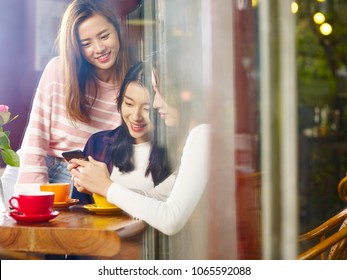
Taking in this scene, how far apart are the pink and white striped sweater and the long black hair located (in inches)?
1.5

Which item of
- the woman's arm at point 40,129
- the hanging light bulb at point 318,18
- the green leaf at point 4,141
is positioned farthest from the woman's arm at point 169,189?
the hanging light bulb at point 318,18

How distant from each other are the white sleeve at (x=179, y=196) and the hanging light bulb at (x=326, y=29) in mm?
487

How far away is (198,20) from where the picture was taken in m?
1.41

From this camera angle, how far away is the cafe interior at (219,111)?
51.0 inches

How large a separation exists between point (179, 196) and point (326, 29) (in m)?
0.69

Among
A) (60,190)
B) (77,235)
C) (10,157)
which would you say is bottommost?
(77,235)

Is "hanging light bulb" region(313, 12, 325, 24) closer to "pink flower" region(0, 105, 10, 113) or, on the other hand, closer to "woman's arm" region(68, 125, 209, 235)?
"woman's arm" region(68, 125, 209, 235)

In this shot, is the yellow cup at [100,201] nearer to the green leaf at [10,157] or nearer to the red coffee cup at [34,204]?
the red coffee cup at [34,204]

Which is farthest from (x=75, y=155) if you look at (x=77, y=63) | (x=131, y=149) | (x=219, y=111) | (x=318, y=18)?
(x=318, y=18)

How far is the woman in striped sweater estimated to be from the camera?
60.8 inches

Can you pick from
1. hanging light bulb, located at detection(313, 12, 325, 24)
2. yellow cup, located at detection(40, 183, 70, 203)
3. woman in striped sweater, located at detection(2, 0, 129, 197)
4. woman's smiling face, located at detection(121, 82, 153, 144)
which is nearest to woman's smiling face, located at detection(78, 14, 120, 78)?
woman in striped sweater, located at detection(2, 0, 129, 197)

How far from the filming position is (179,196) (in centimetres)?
148

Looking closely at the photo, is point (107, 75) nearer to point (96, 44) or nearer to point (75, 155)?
point (96, 44)
